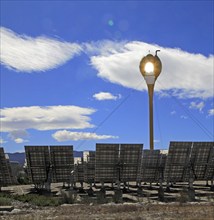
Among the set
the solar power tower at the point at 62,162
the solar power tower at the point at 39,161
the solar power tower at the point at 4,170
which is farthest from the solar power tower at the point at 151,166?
the solar power tower at the point at 4,170

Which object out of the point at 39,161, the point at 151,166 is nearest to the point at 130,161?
the point at 151,166

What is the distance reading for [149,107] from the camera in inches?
3012

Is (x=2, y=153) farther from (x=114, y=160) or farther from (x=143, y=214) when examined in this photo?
(x=143, y=214)

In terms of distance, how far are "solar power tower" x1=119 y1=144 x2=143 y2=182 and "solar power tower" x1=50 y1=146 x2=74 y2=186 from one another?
3.46 m

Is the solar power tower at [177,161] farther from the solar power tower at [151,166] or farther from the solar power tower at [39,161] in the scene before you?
the solar power tower at [39,161]

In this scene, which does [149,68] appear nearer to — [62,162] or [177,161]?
[177,161]

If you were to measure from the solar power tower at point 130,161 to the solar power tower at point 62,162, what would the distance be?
3.46 m

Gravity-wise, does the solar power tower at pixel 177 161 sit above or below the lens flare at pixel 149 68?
below

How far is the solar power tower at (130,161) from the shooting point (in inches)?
1116

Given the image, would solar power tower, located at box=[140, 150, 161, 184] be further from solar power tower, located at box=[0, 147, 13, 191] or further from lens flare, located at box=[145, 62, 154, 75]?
lens flare, located at box=[145, 62, 154, 75]

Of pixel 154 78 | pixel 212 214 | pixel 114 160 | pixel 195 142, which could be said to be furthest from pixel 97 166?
pixel 154 78

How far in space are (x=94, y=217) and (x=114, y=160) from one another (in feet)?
38.6

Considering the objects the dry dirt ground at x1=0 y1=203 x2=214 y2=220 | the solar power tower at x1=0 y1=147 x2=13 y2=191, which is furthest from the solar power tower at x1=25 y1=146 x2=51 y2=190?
the dry dirt ground at x1=0 y1=203 x2=214 y2=220

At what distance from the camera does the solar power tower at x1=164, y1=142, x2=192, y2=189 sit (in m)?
29.3
